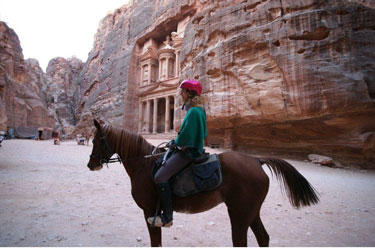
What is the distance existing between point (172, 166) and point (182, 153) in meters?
0.21

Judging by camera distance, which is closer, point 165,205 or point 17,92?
point 165,205

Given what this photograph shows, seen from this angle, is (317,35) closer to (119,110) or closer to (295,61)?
(295,61)

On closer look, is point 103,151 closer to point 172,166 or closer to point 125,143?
point 125,143

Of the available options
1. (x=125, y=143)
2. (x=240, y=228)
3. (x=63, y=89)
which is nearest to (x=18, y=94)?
(x=63, y=89)

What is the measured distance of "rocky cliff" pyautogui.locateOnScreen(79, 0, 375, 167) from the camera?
9648 mm

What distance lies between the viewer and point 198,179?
235 centimetres

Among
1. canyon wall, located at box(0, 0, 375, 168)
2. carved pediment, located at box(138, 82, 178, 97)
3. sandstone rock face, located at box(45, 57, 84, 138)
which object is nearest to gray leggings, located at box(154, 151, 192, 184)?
canyon wall, located at box(0, 0, 375, 168)

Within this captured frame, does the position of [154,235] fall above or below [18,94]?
below

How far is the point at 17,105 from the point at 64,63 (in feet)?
108

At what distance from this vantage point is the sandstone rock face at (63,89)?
46688 millimetres

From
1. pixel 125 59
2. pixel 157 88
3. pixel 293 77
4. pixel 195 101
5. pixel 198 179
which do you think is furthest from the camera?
pixel 125 59

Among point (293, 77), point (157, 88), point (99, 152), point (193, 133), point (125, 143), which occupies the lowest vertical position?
point (99, 152)

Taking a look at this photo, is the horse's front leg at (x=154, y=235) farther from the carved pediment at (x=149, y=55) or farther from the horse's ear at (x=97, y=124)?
the carved pediment at (x=149, y=55)

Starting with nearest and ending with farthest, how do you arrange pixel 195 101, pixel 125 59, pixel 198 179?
pixel 198 179
pixel 195 101
pixel 125 59
